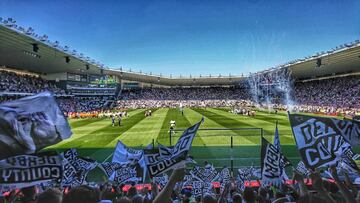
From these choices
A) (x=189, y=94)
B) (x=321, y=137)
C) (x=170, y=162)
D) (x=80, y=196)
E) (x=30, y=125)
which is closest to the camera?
(x=80, y=196)

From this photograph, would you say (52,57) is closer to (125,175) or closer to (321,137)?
(125,175)

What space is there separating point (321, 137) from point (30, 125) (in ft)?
17.9

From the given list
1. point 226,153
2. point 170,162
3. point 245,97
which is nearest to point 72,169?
point 170,162

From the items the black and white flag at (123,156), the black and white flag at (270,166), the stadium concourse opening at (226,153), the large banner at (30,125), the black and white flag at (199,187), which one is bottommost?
the stadium concourse opening at (226,153)

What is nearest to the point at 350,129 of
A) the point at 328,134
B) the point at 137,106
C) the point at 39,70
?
the point at 328,134

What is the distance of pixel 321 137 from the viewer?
6223 mm

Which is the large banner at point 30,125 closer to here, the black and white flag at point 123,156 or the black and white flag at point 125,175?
the black and white flag at point 125,175

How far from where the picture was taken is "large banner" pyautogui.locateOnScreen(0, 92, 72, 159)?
16.3 feet

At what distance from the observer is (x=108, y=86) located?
9569cm

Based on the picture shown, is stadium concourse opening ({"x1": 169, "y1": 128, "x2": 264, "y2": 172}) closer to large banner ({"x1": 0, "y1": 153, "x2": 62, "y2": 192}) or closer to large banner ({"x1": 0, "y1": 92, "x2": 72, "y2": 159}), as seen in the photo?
large banner ({"x1": 0, "y1": 92, "x2": 72, "y2": 159})

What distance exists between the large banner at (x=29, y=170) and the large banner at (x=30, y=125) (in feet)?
0.84

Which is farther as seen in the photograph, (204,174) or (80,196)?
(204,174)

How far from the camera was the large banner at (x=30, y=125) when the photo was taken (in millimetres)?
4977

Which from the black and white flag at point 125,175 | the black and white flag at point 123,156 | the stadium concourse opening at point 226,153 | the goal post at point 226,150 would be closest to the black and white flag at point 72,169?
the black and white flag at point 125,175
